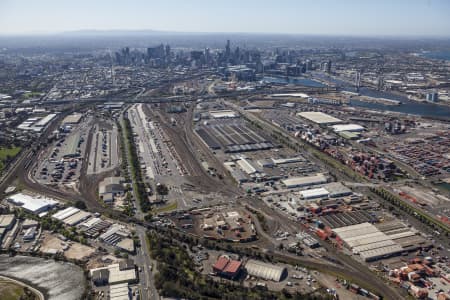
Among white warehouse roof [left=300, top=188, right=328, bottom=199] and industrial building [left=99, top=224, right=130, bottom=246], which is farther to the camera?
white warehouse roof [left=300, top=188, right=328, bottom=199]

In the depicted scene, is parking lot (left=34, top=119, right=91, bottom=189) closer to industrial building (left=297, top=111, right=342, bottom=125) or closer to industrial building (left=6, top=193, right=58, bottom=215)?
industrial building (left=6, top=193, right=58, bottom=215)

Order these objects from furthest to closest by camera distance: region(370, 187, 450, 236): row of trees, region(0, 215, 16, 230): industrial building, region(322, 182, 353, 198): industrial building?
region(322, 182, 353, 198): industrial building, region(370, 187, 450, 236): row of trees, region(0, 215, 16, 230): industrial building

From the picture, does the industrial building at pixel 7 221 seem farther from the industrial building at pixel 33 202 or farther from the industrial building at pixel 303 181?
the industrial building at pixel 303 181

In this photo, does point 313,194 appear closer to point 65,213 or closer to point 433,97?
point 65,213

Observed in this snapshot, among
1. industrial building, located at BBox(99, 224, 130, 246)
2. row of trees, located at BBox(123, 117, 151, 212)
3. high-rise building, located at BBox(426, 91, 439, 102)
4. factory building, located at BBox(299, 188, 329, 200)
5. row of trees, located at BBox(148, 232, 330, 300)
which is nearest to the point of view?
row of trees, located at BBox(148, 232, 330, 300)

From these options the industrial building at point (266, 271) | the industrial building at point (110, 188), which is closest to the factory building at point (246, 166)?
the industrial building at point (110, 188)

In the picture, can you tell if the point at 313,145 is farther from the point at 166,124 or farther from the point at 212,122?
the point at 166,124

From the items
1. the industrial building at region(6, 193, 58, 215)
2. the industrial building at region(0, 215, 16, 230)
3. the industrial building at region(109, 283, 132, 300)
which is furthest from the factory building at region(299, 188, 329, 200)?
the industrial building at region(0, 215, 16, 230)
